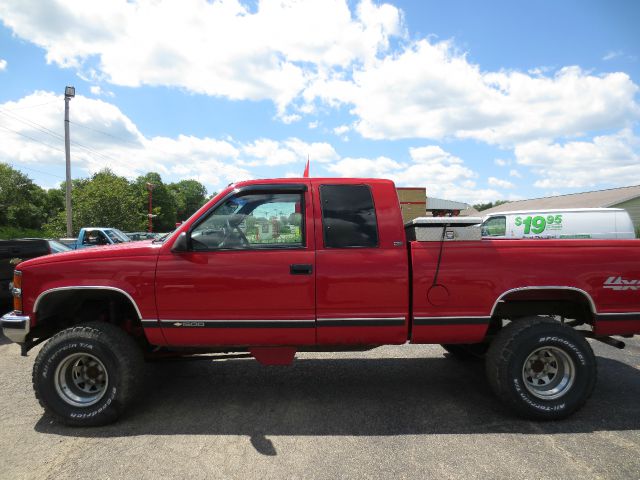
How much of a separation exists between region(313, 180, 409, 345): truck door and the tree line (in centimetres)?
3449

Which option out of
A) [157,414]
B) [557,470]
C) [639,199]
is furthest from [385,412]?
[639,199]

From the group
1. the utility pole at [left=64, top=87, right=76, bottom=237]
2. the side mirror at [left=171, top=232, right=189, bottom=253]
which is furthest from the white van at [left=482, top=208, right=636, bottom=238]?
the utility pole at [left=64, top=87, right=76, bottom=237]

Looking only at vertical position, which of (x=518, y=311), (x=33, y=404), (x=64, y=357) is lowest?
(x=33, y=404)

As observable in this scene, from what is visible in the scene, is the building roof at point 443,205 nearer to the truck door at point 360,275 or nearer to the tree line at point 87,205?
the truck door at point 360,275

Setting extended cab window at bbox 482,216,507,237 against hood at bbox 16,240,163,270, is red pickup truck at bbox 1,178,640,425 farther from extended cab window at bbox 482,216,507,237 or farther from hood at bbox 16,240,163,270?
extended cab window at bbox 482,216,507,237

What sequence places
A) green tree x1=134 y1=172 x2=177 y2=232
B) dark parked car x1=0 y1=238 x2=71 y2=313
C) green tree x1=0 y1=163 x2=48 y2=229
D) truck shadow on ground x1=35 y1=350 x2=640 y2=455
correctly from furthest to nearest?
green tree x1=134 y1=172 x2=177 y2=232 < green tree x1=0 y1=163 x2=48 y2=229 < dark parked car x1=0 y1=238 x2=71 y2=313 < truck shadow on ground x1=35 y1=350 x2=640 y2=455

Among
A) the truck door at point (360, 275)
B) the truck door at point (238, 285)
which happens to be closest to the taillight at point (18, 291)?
the truck door at point (238, 285)

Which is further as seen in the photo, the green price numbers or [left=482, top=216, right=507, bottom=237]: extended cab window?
[left=482, top=216, right=507, bottom=237]: extended cab window

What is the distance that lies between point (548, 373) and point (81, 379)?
4.16 metres

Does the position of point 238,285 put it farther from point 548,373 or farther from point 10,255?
point 10,255

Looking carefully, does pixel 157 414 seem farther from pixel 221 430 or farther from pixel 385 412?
pixel 385 412

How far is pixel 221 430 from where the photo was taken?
11.4 feet

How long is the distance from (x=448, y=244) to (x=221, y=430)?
248cm

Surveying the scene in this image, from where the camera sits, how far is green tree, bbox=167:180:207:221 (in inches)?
4523
